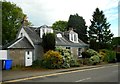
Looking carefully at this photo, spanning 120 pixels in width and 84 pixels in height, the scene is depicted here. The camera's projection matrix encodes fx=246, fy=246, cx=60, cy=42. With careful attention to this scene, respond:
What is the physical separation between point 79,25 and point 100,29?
574cm

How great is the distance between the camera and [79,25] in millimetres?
66625

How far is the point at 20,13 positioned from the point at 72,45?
19.6 m

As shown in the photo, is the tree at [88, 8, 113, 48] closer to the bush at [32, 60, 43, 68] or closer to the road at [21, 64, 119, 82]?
the bush at [32, 60, 43, 68]

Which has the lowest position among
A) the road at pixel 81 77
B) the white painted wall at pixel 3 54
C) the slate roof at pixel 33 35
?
the road at pixel 81 77

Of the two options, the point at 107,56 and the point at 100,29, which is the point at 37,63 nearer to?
the point at 107,56

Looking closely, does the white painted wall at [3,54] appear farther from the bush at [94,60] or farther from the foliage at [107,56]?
the foliage at [107,56]

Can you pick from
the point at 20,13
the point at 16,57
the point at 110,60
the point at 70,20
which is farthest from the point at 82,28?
the point at 16,57

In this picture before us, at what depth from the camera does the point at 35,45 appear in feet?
109

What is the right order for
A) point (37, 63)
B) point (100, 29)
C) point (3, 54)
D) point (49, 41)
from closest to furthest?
point (3, 54)
point (37, 63)
point (49, 41)
point (100, 29)

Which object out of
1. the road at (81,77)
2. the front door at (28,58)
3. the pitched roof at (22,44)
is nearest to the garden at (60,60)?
the front door at (28,58)

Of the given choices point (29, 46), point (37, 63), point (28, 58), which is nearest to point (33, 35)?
point (29, 46)

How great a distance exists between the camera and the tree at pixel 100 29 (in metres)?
65.3

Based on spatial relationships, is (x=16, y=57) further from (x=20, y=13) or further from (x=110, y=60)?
(x=20, y=13)

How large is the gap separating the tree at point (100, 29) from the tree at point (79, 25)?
1600 mm
